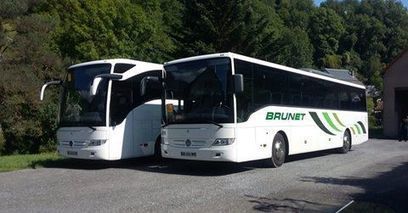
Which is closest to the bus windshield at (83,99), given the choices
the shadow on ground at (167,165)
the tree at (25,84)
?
the shadow on ground at (167,165)

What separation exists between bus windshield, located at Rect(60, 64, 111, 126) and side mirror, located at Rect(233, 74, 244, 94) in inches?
156

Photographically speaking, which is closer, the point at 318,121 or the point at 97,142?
the point at 97,142

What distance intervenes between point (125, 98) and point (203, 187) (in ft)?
16.3

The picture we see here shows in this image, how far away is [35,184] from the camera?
12.6 metres

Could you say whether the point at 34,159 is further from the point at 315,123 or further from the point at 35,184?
the point at 315,123

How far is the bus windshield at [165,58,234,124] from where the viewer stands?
13500 millimetres

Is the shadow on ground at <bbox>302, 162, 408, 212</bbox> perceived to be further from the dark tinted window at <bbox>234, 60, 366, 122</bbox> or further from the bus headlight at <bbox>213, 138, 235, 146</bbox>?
the dark tinted window at <bbox>234, 60, 366, 122</bbox>

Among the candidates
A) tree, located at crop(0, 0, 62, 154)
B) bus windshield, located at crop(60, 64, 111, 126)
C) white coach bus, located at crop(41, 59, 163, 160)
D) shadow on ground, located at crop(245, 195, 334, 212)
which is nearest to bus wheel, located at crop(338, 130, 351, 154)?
white coach bus, located at crop(41, 59, 163, 160)

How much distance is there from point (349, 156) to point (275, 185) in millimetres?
8604

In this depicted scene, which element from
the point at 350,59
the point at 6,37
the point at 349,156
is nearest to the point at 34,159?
the point at 349,156

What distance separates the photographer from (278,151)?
51.4 ft

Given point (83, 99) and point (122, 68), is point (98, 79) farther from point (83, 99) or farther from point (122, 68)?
point (122, 68)

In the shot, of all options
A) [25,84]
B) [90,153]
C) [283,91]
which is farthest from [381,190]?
[25,84]

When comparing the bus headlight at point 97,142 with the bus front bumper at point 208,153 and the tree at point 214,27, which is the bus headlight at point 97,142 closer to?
the bus front bumper at point 208,153
